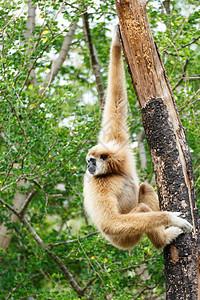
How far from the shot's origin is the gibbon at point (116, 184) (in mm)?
4469

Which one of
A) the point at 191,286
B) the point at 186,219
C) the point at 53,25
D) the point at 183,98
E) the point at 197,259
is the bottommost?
the point at 191,286

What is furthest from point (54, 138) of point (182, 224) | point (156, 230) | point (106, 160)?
point (182, 224)

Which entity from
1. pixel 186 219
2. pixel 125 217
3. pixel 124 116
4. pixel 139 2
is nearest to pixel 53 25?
pixel 124 116

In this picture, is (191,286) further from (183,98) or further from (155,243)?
(183,98)

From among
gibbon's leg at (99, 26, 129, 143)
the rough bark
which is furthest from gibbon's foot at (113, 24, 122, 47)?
the rough bark

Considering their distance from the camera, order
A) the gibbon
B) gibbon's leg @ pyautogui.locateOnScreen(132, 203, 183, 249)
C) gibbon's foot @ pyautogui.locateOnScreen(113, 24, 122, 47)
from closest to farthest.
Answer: gibbon's leg @ pyautogui.locateOnScreen(132, 203, 183, 249)
the gibbon
gibbon's foot @ pyautogui.locateOnScreen(113, 24, 122, 47)

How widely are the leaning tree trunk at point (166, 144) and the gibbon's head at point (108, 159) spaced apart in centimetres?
139

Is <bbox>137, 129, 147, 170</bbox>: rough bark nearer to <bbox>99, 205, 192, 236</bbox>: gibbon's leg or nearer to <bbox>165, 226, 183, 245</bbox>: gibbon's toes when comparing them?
<bbox>99, 205, 192, 236</bbox>: gibbon's leg

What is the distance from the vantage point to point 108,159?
17.4 ft

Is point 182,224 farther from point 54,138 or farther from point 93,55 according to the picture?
point 93,55

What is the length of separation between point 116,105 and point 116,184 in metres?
1.16

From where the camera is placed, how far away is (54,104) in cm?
668

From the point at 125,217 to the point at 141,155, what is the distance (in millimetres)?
5083

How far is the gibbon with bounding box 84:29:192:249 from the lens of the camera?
4.47 meters
